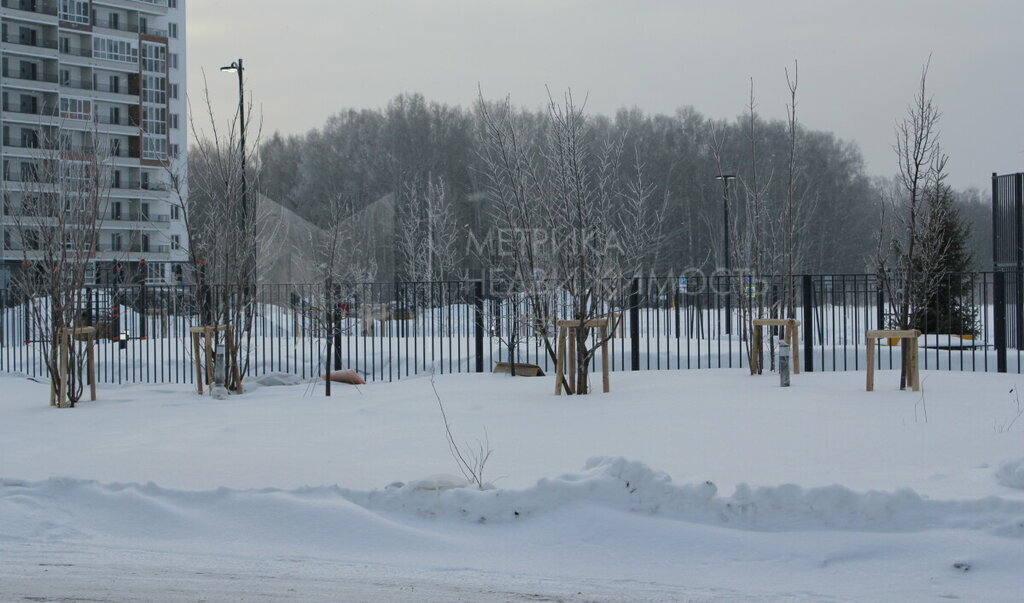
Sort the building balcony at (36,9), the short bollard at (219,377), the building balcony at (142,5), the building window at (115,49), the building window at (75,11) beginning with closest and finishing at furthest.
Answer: the short bollard at (219,377) < the building balcony at (36,9) < the building window at (75,11) < the building window at (115,49) < the building balcony at (142,5)

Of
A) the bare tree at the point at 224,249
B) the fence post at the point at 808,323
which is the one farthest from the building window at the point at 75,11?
the fence post at the point at 808,323

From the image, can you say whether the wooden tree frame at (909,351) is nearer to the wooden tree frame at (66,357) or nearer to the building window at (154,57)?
the wooden tree frame at (66,357)

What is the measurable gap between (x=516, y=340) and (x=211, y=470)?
8.72m

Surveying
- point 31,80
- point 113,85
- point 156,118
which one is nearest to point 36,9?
point 31,80

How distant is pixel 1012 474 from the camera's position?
6211 mm

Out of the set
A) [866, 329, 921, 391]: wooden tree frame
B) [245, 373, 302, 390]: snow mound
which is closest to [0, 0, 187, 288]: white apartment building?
[245, 373, 302, 390]: snow mound

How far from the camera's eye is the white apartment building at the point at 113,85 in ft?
238

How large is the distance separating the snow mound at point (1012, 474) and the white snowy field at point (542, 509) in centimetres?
1

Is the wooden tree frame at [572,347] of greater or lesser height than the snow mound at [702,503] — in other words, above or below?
above

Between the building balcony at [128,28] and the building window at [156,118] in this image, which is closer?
the building balcony at [128,28]

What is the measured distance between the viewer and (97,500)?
663 cm

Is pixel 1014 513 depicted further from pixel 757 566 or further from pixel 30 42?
pixel 30 42

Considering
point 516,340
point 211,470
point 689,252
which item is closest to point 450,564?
point 211,470

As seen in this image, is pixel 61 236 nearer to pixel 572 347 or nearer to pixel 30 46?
pixel 572 347
